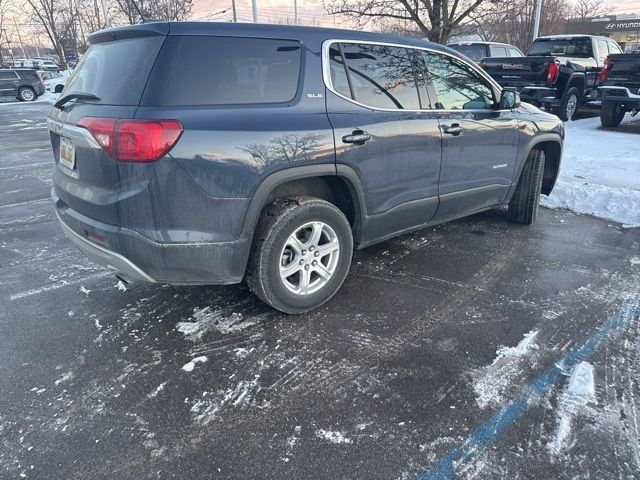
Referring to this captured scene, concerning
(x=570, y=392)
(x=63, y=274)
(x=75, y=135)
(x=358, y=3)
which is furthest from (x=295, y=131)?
(x=358, y=3)

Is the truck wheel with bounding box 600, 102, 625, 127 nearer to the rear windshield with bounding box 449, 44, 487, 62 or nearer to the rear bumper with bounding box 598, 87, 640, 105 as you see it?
the rear bumper with bounding box 598, 87, 640, 105

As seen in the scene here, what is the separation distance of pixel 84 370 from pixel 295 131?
1895 mm

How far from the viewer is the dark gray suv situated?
2.62 m

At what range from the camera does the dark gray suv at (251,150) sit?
2615 mm

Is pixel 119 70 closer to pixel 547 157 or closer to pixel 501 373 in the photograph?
pixel 501 373

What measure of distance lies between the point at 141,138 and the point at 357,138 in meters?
1.42

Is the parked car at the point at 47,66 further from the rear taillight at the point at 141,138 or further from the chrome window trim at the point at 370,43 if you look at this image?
the rear taillight at the point at 141,138

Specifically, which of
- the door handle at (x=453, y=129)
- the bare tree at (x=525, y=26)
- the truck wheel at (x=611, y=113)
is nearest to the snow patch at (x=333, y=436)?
the door handle at (x=453, y=129)

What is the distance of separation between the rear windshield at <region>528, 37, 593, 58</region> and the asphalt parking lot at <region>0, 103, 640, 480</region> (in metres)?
11.3

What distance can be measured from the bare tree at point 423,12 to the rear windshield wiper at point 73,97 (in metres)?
13.9

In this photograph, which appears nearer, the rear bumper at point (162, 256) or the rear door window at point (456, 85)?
the rear bumper at point (162, 256)

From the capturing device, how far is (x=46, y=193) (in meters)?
6.68

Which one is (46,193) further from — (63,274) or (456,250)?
(456,250)

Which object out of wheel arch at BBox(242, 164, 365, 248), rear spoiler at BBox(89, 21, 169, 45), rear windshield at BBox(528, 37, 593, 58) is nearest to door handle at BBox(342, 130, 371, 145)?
wheel arch at BBox(242, 164, 365, 248)
